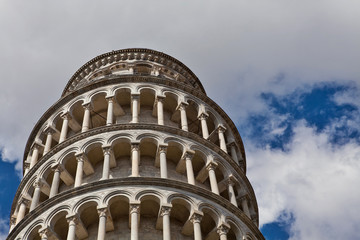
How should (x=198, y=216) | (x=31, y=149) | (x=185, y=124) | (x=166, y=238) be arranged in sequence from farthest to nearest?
(x=31, y=149) < (x=185, y=124) < (x=198, y=216) < (x=166, y=238)

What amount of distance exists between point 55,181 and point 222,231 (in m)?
7.57

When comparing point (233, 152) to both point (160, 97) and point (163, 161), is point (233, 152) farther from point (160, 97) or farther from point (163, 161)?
point (163, 161)

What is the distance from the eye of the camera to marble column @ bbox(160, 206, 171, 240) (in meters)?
22.6

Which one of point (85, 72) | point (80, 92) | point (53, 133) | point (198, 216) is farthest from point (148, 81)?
point (198, 216)

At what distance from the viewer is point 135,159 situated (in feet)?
86.6

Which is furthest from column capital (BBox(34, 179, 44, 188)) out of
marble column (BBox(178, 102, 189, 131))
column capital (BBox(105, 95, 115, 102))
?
marble column (BBox(178, 102, 189, 131))

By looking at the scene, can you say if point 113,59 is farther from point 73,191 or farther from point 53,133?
point 73,191

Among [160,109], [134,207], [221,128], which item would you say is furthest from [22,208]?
[221,128]

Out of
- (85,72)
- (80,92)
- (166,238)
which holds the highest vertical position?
(85,72)

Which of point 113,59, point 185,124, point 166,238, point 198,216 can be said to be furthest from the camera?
point 113,59

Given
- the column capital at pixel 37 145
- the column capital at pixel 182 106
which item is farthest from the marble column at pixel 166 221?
the column capital at pixel 37 145

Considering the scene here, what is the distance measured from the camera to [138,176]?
81.9 feet

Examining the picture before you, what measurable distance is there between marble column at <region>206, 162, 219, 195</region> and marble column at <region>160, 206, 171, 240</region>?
3.20m

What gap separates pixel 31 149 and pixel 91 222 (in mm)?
8770
